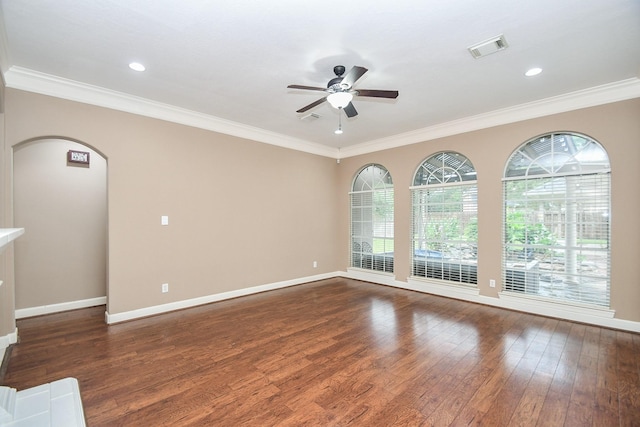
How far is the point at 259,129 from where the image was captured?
5.12 m

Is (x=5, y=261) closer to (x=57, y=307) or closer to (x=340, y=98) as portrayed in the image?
(x=57, y=307)

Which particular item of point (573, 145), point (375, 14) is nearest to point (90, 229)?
point (375, 14)

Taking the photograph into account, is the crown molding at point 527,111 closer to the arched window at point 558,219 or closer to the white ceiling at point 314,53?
the white ceiling at point 314,53

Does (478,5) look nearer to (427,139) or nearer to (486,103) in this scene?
(486,103)

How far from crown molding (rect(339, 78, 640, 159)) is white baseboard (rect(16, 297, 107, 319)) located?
5585mm

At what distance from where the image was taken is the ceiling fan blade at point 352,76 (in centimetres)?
249

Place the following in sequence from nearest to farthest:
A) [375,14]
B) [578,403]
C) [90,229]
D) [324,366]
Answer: [578,403] < [375,14] < [324,366] < [90,229]

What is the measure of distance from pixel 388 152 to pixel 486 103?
6.67ft

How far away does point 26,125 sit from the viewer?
→ 319 centimetres

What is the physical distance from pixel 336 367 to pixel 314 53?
295 centimetres

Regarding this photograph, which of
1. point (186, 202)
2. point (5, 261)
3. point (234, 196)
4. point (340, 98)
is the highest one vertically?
point (340, 98)

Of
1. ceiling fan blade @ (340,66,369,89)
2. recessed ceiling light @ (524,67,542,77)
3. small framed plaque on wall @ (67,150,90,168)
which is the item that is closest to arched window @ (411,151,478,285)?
recessed ceiling light @ (524,67,542,77)

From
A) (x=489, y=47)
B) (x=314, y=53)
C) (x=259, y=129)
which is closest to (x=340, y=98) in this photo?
(x=314, y=53)

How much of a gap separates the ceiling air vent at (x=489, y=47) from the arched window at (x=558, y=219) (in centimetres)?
211
